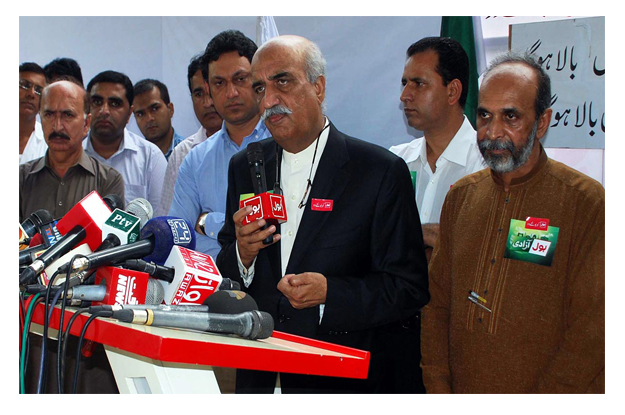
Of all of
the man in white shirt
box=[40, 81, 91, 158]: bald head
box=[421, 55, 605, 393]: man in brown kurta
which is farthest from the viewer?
box=[40, 81, 91, 158]: bald head

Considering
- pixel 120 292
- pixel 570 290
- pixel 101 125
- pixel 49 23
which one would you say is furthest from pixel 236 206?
pixel 49 23

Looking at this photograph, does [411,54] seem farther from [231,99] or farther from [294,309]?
[294,309]

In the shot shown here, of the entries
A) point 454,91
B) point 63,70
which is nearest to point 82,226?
point 454,91

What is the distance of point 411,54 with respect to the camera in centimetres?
346

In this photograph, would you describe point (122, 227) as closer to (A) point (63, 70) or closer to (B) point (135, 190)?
(B) point (135, 190)

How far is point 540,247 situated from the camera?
243 centimetres

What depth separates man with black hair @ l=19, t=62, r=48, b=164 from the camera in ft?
14.7

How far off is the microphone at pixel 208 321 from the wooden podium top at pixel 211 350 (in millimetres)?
18

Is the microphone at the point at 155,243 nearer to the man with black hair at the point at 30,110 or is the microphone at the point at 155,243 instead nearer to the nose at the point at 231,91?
the nose at the point at 231,91

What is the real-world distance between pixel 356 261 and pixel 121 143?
2546 mm

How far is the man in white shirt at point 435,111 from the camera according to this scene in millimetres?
3266

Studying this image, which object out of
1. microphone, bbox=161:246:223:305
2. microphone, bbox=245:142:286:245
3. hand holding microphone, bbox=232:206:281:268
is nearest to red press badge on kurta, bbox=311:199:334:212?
microphone, bbox=245:142:286:245

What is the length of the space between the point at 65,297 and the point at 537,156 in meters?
1.92

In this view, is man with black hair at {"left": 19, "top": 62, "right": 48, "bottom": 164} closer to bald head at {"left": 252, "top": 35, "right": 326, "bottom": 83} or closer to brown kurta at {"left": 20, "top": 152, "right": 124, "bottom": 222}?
brown kurta at {"left": 20, "top": 152, "right": 124, "bottom": 222}
